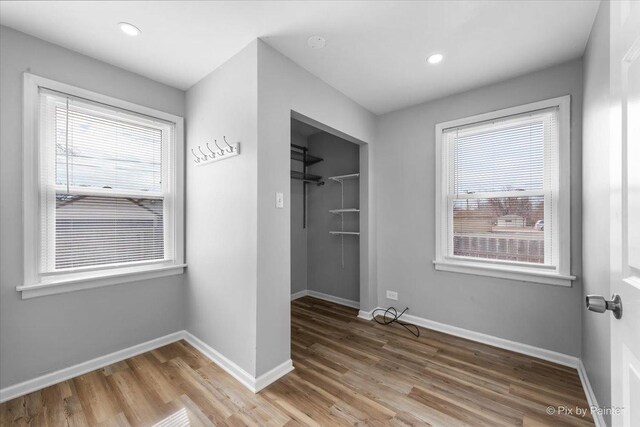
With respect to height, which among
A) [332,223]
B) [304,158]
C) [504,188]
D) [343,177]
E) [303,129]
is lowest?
[332,223]

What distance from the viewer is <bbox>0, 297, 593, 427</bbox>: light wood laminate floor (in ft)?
5.44

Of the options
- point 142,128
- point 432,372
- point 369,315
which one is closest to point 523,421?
point 432,372

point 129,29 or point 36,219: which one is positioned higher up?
point 129,29

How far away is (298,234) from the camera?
4.22 m

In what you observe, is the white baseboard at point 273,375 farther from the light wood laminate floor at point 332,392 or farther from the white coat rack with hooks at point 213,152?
the white coat rack with hooks at point 213,152

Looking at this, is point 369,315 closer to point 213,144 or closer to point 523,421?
point 523,421

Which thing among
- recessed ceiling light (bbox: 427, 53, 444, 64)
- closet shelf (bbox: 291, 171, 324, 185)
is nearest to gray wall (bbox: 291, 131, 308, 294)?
closet shelf (bbox: 291, 171, 324, 185)

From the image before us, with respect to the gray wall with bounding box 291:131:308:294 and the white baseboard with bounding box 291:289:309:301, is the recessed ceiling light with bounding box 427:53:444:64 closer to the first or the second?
the gray wall with bounding box 291:131:308:294

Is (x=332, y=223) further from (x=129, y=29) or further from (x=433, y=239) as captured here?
(x=129, y=29)

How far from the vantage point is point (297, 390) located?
1.92 m

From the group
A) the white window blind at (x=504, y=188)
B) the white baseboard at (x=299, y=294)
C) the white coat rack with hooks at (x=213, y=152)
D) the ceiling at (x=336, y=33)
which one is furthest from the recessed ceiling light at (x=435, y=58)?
the white baseboard at (x=299, y=294)

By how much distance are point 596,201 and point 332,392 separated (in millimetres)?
2177

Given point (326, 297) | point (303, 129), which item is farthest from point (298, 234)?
point (303, 129)

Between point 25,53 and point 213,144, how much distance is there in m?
1.34
